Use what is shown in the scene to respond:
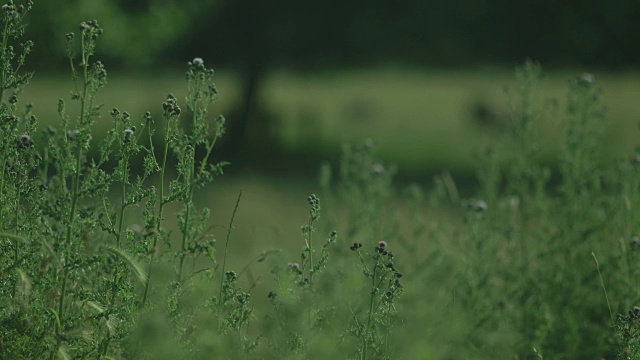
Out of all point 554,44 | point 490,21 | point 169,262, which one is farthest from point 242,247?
point 490,21

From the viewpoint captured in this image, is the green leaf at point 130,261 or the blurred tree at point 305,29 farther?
the blurred tree at point 305,29

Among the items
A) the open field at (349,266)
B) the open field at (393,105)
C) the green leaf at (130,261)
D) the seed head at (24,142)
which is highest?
the seed head at (24,142)

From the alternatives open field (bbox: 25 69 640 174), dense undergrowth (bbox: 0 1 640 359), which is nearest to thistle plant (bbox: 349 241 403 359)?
dense undergrowth (bbox: 0 1 640 359)

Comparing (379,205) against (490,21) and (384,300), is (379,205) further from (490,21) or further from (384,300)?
(490,21)

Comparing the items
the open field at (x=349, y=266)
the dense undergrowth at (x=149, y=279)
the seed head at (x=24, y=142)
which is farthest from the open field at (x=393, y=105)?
the seed head at (x=24, y=142)

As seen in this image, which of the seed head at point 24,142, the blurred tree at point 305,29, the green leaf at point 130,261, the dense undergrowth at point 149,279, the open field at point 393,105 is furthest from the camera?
the open field at point 393,105

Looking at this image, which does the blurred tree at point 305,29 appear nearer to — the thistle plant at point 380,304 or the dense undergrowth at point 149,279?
the dense undergrowth at point 149,279

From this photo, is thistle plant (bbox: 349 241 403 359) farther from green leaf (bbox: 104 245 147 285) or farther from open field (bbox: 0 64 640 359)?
green leaf (bbox: 104 245 147 285)

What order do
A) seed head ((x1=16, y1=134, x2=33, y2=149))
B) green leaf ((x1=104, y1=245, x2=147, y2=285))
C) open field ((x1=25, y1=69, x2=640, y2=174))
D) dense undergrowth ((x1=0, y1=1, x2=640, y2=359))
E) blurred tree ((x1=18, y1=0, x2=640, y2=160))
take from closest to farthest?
green leaf ((x1=104, y1=245, x2=147, y2=285))
dense undergrowth ((x1=0, y1=1, x2=640, y2=359))
seed head ((x1=16, y1=134, x2=33, y2=149))
blurred tree ((x1=18, y1=0, x2=640, y2=160))
open field ((x1=25, y1=69, x2=640, y2=174))

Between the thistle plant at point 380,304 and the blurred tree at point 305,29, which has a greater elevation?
the thistle plant at point 380,304

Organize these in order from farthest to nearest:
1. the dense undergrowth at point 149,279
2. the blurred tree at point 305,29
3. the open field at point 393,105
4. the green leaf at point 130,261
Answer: the open field at point 393,105 → the blurred tree at point 305,29 → the dense undergrowth at point 149,279 → the green leaf at point 130,261

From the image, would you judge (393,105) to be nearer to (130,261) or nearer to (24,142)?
(24,142)

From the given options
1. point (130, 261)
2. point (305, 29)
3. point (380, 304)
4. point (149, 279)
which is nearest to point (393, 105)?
point (305, 29)

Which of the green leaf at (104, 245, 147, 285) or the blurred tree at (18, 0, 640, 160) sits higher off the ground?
the green leaf at (104, 245, 147, 285)
